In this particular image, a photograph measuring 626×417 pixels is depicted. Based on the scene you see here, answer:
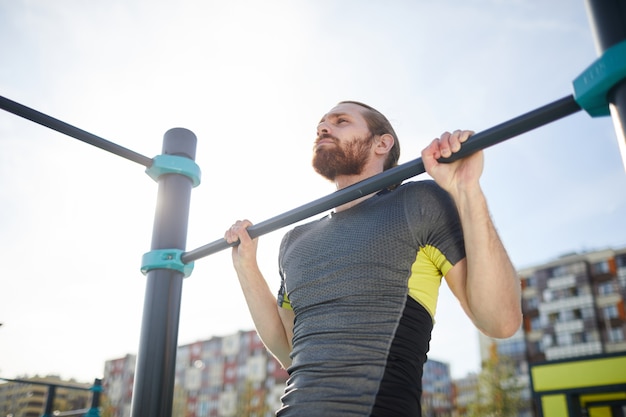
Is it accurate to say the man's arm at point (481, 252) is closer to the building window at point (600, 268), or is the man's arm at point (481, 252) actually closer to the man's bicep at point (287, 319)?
the man's bicep at point (287, 319)

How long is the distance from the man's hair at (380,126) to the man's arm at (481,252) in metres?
0.71

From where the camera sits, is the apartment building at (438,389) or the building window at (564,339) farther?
the apartment building at (438,389)

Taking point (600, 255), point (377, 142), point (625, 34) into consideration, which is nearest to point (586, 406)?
point (377, 142)

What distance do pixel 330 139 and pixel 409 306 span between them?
28.4 inches

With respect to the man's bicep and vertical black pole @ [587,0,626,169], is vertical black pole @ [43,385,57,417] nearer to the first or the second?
the man's bicep

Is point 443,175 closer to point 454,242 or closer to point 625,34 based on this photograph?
point 454,242

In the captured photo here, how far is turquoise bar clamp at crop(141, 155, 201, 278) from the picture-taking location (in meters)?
1.71

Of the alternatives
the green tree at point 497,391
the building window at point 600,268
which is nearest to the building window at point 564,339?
the building window at point 600,268

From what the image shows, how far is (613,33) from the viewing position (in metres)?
0.85

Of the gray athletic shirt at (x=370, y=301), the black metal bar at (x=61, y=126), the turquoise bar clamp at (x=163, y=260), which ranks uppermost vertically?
the black metal bar at (x=61, y=126)

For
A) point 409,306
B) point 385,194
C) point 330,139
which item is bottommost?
point 409,306

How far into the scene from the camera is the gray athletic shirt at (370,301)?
1220 mm

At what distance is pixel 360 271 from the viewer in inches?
54.1

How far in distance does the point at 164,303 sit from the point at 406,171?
2.99 ft
